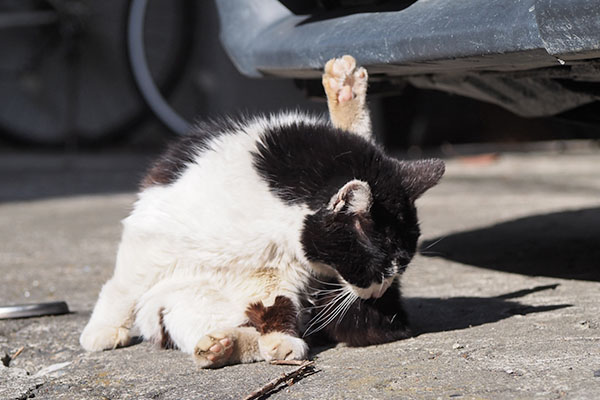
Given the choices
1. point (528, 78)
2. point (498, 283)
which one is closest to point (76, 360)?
point (498, 283)

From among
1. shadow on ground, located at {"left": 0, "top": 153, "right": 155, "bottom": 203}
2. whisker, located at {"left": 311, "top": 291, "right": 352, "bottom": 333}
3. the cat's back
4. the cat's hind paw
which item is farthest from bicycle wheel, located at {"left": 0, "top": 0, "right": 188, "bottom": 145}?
the cat's hind paw

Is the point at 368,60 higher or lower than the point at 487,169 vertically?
higher

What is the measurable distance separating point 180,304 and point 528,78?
1.17 meters

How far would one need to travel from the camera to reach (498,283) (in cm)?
252

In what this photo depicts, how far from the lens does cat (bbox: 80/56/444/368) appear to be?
188cm

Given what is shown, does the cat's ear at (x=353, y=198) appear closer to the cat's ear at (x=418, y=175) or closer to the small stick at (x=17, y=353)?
the cat's ear at (x=418, y=175)

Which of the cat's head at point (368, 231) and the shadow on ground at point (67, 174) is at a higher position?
→ the cat's head at point (368, 231)

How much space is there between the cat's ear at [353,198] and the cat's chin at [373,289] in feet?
0.63

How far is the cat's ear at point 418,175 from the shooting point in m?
1.98

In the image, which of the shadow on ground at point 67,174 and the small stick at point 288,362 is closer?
the small stick at point 288,362

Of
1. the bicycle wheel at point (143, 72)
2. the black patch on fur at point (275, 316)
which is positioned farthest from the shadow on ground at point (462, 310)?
the bicycle wheel at point (143, 72)

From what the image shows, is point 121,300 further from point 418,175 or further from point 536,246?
point 536,246

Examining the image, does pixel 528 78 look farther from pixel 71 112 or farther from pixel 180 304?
pixel 71 112

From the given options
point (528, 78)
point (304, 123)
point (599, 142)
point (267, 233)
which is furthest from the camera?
point (599, 142)
